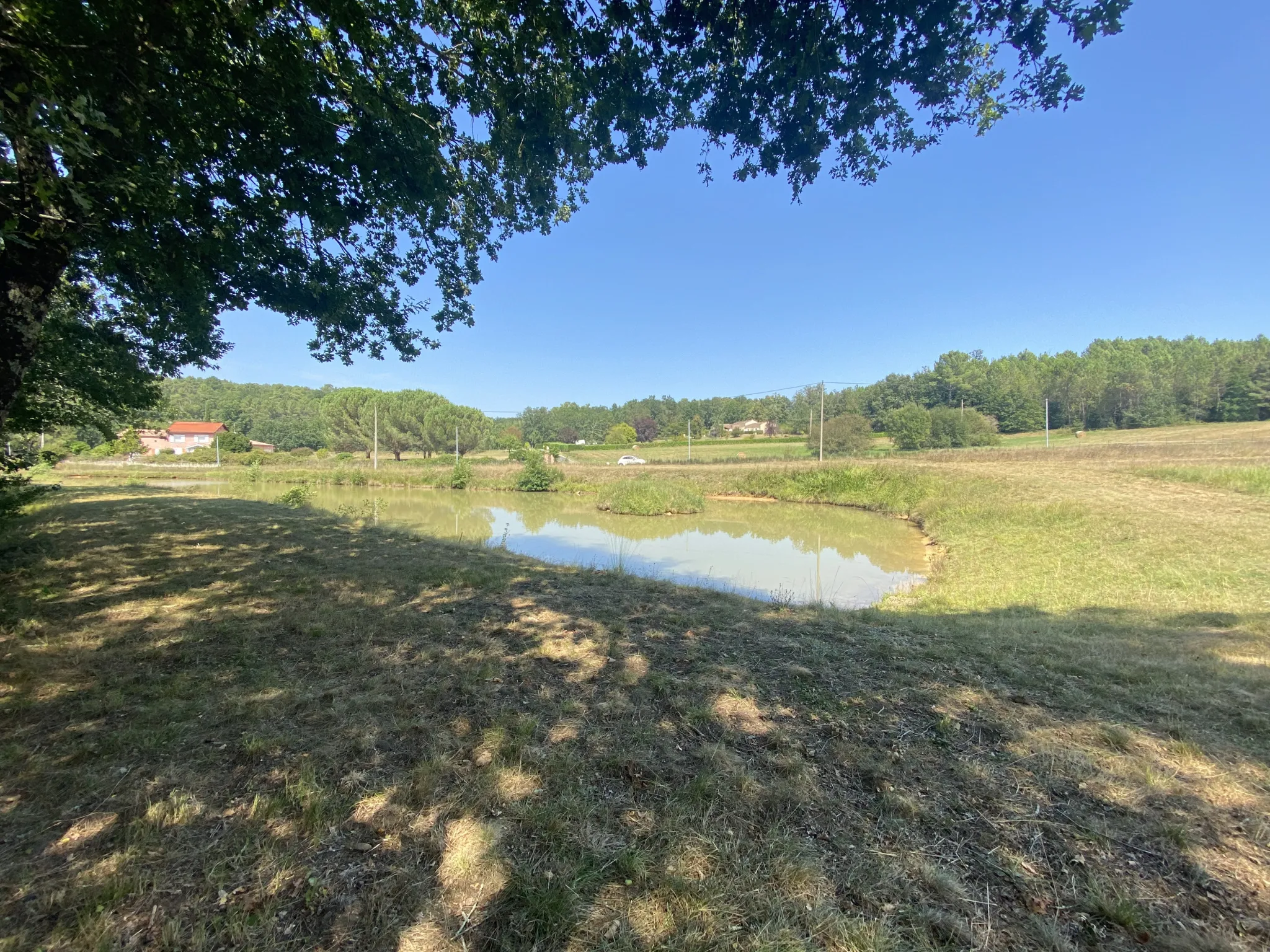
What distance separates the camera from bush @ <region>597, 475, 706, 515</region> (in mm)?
23098


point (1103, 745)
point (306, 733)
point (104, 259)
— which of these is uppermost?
point (104, 259)

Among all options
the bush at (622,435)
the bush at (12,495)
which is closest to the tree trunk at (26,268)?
the bush at (12,495)

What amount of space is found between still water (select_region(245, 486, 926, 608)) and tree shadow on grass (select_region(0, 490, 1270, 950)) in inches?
150

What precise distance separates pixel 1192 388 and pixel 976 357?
3449cm

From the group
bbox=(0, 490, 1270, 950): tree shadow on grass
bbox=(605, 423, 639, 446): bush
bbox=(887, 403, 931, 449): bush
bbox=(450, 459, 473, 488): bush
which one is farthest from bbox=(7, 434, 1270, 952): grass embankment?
bbox=(605, 423, 639, 446): bush

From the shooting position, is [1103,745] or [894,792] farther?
[1103,745]

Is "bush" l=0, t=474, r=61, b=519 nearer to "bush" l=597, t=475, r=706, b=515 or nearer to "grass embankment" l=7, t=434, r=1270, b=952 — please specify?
"grass embankment" l=7, t=434, r=1270, b=952

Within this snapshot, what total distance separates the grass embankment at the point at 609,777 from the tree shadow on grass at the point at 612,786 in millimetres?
13

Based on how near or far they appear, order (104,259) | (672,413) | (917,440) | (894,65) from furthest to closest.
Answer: (672,413), (917,440), (104,259), (894,65)

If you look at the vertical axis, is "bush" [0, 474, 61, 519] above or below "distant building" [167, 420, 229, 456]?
below

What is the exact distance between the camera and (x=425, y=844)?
1820 mm

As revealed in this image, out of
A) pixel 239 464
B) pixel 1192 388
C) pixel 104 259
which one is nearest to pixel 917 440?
pixel 1192 388

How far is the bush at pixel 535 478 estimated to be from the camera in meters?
30.1

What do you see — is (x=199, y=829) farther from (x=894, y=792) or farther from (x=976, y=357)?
(x=976, y=357)
